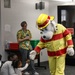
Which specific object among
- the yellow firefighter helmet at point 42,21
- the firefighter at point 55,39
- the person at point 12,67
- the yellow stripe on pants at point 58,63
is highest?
the yellow firefighter helmet at point 42,21

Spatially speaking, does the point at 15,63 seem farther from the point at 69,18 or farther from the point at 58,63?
the point at 69,18

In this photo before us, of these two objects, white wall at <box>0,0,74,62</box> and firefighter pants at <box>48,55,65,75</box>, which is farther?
white wall at <box>0,0,74,62</box>

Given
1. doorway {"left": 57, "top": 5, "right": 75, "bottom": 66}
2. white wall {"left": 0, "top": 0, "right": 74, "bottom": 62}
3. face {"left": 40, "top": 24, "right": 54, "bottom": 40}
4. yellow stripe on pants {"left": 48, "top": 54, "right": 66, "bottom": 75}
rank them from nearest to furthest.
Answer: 1. face {"left": 40, "top": 24, "right": 54, "bottom": 40}
2. yellow stripe on pants {"left": 48, "top": 54, "right": 66, "bottom": 75}
3. white wall {"left": 0, "top": 0, "right": 74, "bottom": 62}
4. doorway {"left": 57, "top": 5, "right": 75, "bottom": 66}

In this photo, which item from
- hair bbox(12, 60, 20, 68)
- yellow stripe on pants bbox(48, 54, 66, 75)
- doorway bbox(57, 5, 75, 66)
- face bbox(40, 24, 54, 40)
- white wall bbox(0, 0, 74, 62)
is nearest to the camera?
face bbox(40, 24, 54, 40)

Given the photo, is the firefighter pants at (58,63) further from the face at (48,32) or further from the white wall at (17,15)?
the white wall at (17,15)

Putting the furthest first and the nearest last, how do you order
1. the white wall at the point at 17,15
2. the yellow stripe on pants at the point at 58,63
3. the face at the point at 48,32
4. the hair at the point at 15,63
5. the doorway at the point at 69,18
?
the doorway at the point at 69,18 < the white wall at the point at 17,15 < the hair at the point at 15,63 < the yellow stripe on pants at the point at 58,63 < the face at the point at 48,32

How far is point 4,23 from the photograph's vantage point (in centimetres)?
825

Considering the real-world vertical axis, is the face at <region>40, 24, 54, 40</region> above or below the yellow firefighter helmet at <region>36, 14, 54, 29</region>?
below

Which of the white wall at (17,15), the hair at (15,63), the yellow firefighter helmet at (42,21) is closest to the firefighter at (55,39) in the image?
the yellow firefighter helmet at (42,21)

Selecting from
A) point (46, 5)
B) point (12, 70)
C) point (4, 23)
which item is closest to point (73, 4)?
point (46, 5)

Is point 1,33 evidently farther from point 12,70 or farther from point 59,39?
point 59,39

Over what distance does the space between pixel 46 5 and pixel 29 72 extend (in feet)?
10.7

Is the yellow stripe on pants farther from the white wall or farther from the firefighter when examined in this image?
the white wall

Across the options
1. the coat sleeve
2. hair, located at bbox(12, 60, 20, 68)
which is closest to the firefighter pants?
the coat sleeve
